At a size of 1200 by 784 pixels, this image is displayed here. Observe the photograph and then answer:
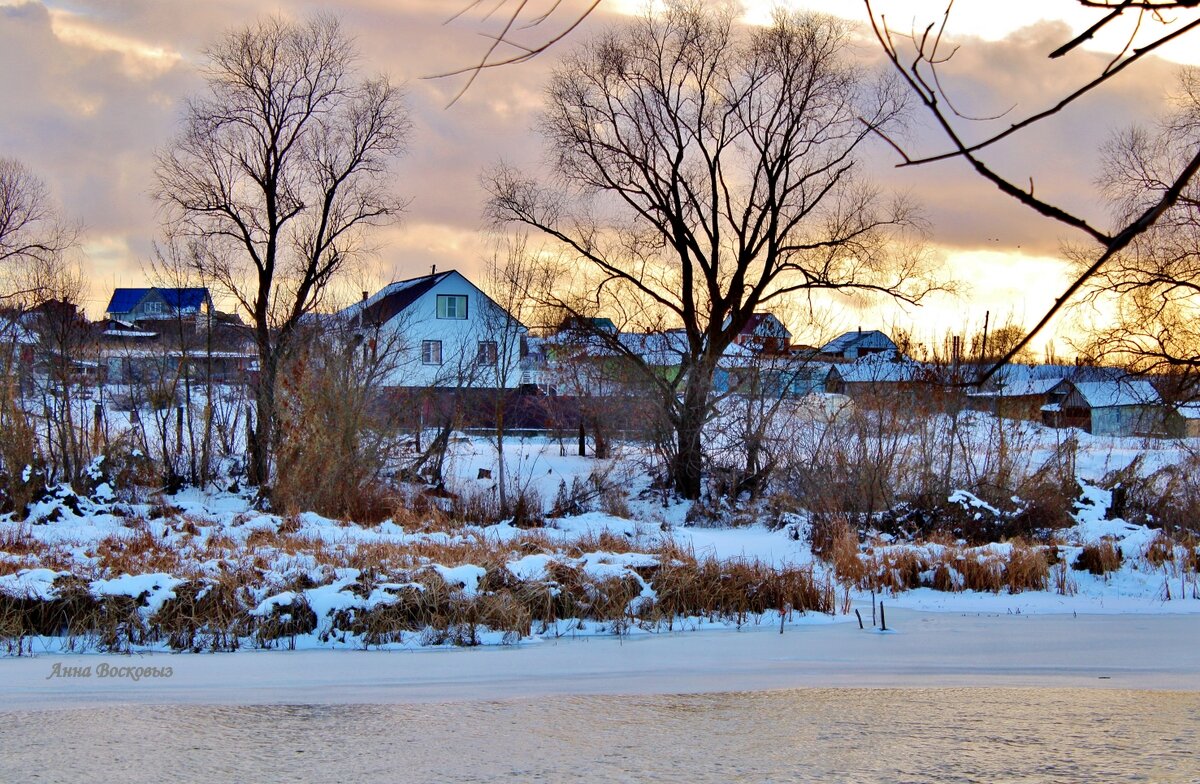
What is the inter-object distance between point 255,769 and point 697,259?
79.4ft

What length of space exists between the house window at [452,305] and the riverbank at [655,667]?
39.8 metres

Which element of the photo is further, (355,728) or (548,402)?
(548,402)

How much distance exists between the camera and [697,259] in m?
29.0

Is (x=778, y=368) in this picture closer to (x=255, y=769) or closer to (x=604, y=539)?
(x=604, y=539)

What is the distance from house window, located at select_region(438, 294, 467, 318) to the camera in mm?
49906

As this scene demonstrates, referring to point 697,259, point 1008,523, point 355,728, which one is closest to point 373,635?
point 355,728

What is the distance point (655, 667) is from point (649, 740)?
286 centimetres

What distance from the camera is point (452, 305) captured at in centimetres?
5012

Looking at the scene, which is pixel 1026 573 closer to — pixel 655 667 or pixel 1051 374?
pixel 655 667

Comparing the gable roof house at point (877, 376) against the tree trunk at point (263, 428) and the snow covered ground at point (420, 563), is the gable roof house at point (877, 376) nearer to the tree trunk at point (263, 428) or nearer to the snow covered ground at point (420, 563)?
the snow covered ground at point (420, 563)

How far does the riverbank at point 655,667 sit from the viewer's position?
329 inches

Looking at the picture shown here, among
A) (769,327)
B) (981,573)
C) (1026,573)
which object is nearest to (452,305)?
(769,327)

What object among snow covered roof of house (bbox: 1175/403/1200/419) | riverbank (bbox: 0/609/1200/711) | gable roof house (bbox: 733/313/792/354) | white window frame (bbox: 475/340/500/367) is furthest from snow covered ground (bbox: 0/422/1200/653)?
white window frame (bbox: 475/340/500/367)

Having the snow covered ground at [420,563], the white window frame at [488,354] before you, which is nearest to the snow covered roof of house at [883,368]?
the snow covered ground at [420,563]
